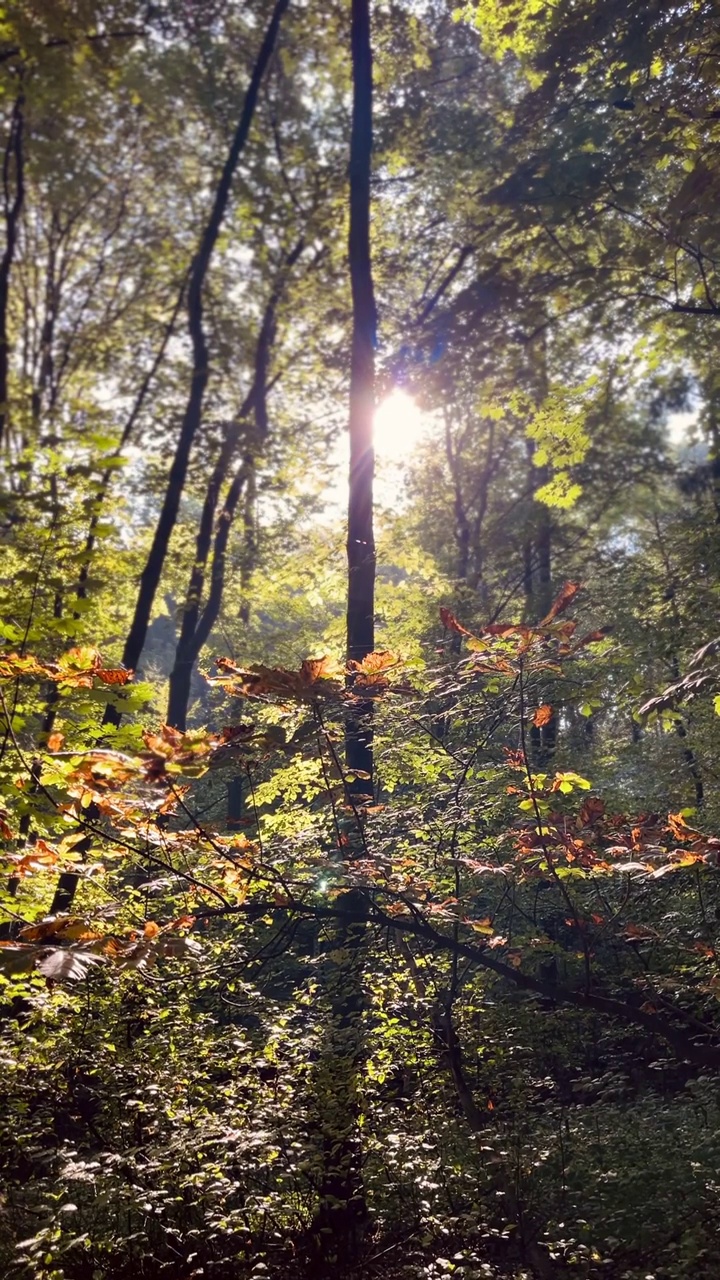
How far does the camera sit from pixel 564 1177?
4656 millimetres

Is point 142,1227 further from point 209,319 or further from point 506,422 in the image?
point 506,422

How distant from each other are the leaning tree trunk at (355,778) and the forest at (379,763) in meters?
0.04

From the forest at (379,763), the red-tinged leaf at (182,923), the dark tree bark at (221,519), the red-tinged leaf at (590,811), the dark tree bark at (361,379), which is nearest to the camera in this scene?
the red-tinged leaf at (182,923)

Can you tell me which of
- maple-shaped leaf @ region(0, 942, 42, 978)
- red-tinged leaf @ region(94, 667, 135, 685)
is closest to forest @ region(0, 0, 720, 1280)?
maple-shaped leaf @ region(0, 942, 42, 978)

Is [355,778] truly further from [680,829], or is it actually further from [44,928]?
[44,928]

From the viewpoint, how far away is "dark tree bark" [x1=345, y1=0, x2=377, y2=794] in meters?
6.75

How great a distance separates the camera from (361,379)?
23.7 feet

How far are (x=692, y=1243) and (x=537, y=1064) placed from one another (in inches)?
101

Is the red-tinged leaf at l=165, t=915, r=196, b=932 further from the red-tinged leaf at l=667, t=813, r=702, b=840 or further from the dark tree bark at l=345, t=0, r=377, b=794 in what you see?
the dark tree bark at l=345, t=0, r=377, b=794

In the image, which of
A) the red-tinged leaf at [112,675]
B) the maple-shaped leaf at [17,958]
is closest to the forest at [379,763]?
the maple-shaped leaf at [17,958]

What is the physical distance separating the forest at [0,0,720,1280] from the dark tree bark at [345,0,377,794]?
4 centimetres

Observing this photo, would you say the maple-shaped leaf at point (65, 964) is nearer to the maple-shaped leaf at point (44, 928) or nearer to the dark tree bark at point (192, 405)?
the maple-shaped leaf at point (44, 928)

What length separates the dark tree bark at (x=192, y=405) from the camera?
9336 mm

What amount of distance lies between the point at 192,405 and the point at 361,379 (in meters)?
3.85
